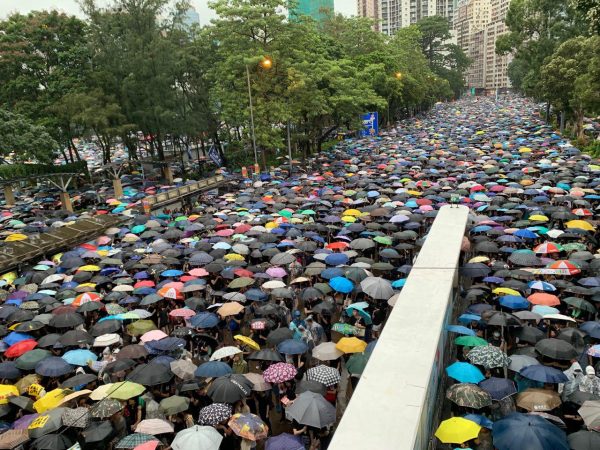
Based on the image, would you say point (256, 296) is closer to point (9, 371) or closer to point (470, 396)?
point (9, 371)

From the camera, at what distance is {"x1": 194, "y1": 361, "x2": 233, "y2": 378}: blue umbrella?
777cm

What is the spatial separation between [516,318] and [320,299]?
3911 mm

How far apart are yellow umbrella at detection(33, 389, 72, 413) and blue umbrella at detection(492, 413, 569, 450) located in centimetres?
626

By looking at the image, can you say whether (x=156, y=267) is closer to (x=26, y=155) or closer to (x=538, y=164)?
(x=26, y=155)

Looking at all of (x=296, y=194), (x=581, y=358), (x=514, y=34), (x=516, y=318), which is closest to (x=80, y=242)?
(x=296, y=194)

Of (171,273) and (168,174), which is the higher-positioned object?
(168,174)

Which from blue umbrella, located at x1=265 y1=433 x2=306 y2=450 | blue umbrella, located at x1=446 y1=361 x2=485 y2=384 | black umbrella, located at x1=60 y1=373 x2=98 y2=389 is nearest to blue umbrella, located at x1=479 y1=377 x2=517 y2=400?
blue umbrella, located at x1=446 y1=361 x2=485 y2=384

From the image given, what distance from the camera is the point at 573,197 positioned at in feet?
56.7

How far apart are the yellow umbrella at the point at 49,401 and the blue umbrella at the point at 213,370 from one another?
208 centimetres

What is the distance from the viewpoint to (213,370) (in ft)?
25.7

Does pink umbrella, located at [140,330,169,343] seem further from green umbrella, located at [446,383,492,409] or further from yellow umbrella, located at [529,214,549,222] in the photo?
yellow umbrella, located at [529,214,549,222]

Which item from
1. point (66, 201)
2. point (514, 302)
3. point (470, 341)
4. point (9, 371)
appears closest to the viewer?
point (470, 341)

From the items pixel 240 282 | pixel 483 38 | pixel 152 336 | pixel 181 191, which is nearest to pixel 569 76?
pixel 181 191

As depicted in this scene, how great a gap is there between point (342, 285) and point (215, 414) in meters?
4.68
